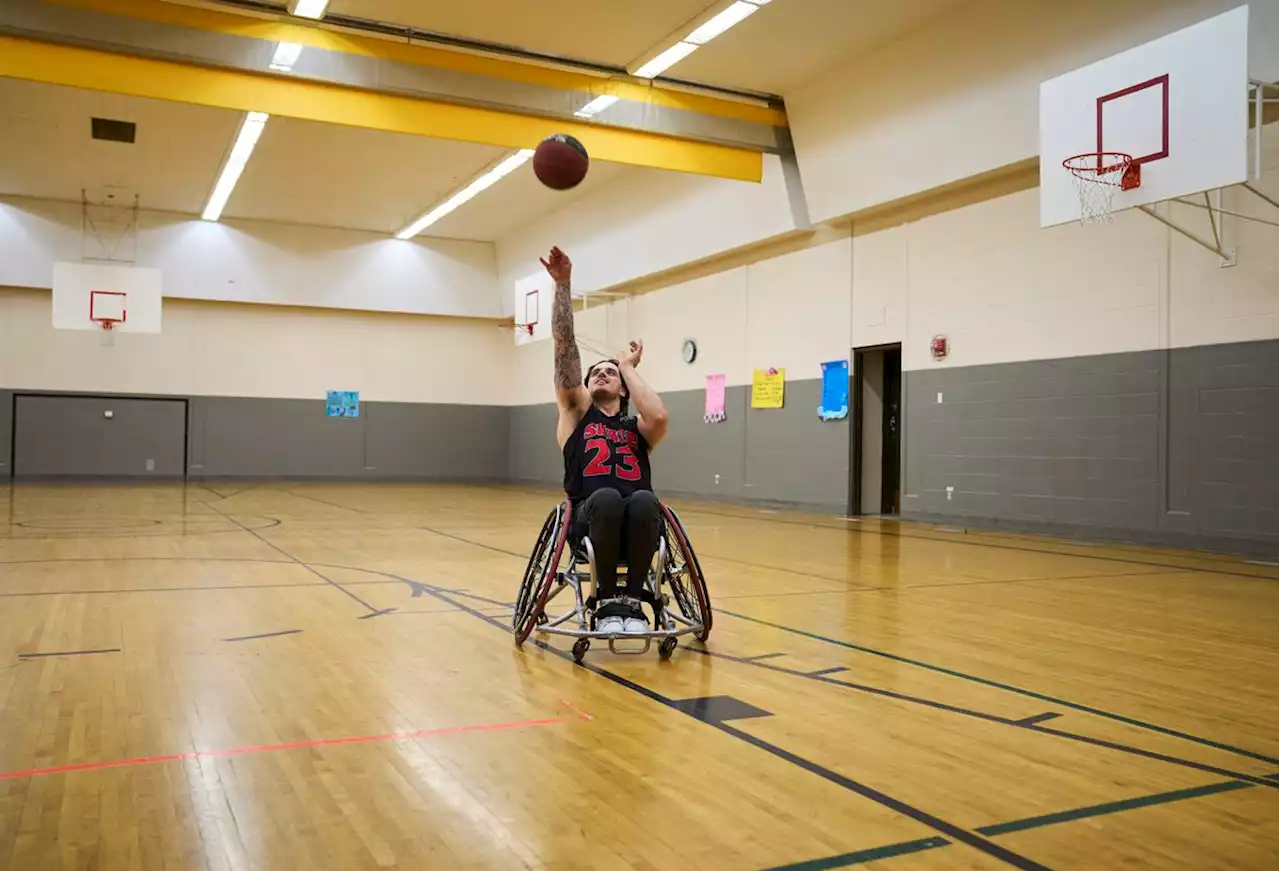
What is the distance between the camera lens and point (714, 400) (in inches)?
612

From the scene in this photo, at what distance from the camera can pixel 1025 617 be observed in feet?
17.6

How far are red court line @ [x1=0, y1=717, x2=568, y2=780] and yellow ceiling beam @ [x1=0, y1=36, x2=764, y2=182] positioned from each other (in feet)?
30.5

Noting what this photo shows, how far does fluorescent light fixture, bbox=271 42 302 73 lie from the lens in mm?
10570

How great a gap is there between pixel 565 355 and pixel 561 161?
1163mm

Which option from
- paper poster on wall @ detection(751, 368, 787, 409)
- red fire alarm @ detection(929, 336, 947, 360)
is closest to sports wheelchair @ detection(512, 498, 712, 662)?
red fire alarm @ detection(929, 336, 947, 360)

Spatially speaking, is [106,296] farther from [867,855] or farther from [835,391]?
[867,855]

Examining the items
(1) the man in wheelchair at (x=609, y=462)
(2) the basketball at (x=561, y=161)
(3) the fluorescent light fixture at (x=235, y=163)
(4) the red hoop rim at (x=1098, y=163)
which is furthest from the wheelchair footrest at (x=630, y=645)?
(3) the fluorescent light fixture at (x=235, y=163)

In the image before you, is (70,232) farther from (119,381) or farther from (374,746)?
(374,746)

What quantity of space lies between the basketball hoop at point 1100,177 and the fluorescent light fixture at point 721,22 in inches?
135

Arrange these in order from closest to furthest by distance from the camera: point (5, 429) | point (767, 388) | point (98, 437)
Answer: point (767, 388) < point (5, 429) < point (98, 437)

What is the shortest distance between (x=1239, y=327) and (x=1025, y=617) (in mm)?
4373

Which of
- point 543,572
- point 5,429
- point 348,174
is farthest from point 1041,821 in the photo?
point 5,429

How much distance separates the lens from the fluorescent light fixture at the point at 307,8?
33.1 ft

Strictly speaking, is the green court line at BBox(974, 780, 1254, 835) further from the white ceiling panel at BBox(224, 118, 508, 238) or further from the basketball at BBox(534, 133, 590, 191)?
the white ceiling panel at BBox(224, 118, 508, 238)
